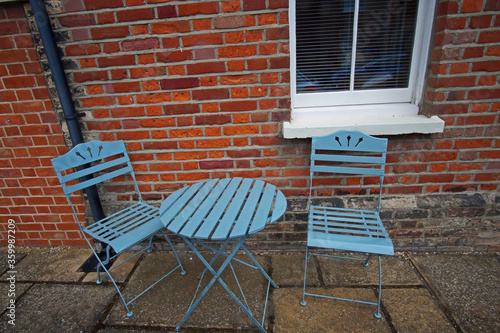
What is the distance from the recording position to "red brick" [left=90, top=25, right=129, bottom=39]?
211 centimetres

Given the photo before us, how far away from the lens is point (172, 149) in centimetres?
241

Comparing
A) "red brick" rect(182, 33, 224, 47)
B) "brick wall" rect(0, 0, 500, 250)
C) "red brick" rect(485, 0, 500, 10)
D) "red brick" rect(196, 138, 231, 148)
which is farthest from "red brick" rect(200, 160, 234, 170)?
"red brick" rect(485, 0, 500, 10)

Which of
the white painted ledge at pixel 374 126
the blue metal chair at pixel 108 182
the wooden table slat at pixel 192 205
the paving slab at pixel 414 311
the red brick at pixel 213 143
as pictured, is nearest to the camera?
the wooden table slat at pixel 192 205

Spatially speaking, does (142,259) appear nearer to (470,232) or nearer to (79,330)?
(79,330)

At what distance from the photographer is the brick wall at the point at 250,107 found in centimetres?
205

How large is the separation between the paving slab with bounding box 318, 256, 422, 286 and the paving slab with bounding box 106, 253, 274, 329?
1.89 ft

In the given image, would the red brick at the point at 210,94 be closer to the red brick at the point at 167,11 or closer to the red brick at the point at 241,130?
the red brick at the point at 241,130

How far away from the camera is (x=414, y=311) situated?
1908 millimetres

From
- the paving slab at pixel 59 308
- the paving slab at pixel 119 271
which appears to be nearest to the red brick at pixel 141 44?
the paving slab at pixel 119 271

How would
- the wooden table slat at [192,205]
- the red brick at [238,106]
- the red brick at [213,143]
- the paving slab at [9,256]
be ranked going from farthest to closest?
1. the paving slab at [9,256]
2. the red brick at [213,143]
3. the red brick at [238,106]
4. the wooden table slat at [192,205]

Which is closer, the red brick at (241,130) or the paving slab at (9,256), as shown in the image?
the red brick at (241,130)

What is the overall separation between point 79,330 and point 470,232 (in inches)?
135

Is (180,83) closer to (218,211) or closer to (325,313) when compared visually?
(218,211)

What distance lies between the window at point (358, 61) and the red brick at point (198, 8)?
63 cm
